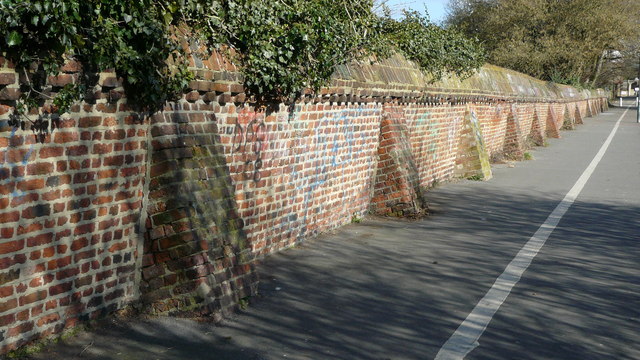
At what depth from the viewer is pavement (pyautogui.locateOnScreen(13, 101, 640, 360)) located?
544 centimetres

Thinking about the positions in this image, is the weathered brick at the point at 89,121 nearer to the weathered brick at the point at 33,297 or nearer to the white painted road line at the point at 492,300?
the weathered brick at the point at 33,297

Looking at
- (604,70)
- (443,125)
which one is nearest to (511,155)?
(443,125)

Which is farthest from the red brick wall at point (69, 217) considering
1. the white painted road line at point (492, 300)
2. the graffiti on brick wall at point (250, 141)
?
the white painted road line at point (492, 300)

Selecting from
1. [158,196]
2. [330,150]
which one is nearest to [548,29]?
[330,150]

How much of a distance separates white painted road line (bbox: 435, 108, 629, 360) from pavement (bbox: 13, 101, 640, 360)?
6 cm

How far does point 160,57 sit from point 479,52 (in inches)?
513

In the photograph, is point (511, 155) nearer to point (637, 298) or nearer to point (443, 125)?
point (443, 125)

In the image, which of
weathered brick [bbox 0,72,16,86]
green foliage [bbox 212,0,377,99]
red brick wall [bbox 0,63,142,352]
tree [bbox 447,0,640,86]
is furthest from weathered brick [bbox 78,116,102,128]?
tree [bbox 447,0,640,86]

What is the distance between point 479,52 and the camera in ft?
59.7

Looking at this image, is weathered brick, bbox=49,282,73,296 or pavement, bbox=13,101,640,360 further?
pavement, bbox=13,101,640,360

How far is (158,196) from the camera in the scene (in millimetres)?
6191

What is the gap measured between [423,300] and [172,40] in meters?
2.95

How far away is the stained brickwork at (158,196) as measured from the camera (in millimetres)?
5113

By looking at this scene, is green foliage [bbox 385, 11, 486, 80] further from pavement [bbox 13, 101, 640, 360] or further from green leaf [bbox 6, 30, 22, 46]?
green leaf [bbox 6, 30, 22, 46]
